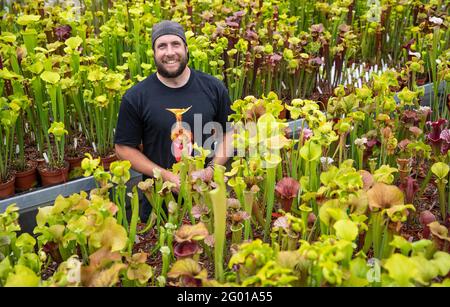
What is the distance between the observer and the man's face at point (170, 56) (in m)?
2.74

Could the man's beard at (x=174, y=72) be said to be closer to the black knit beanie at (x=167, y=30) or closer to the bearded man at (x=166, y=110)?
the bearded man at (x=166, y=110)

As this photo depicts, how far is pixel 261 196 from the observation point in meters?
2.08

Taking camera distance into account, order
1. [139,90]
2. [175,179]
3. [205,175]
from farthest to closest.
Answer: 1. [139,90]
2. [175,179]
3. [205,175]

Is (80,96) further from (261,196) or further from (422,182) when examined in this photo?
(422,182)

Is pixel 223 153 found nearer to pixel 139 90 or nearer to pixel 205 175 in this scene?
pixel 139 90

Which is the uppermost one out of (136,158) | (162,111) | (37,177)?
(162,111)

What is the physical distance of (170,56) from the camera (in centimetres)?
274

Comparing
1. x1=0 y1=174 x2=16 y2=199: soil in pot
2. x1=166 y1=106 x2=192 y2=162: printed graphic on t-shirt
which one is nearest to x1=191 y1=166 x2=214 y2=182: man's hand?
x1=166 y1=106 x2=192 y2=162: printed graphic on t-shirt

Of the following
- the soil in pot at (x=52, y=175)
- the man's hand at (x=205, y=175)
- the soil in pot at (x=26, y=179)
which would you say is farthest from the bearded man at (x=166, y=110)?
the man's hand at (x=205, y=175)

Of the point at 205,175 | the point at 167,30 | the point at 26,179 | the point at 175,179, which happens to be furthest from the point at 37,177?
the point at 205,175

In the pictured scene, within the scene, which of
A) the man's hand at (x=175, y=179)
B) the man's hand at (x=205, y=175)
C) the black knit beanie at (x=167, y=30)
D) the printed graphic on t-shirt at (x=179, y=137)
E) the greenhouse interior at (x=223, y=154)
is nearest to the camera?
the greenhouse interior at (x=223, y=154)

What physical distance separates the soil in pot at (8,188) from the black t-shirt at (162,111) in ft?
1.91

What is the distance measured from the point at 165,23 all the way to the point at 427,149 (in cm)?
149

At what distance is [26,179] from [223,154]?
1091mm
